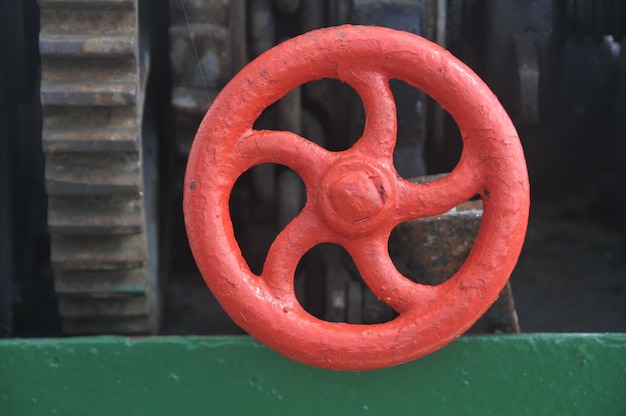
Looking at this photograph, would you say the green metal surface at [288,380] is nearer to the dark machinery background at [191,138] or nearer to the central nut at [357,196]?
the dark machinery background at [191,138]

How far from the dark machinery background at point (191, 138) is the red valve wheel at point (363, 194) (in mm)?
257

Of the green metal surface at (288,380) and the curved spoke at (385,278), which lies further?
the green metal surface at (288,380)

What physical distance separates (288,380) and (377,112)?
49 cm

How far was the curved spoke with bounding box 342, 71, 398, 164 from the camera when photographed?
1268 mm

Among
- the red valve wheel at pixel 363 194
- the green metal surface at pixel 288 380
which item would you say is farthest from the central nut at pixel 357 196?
the green metal surface at pixel 288 380

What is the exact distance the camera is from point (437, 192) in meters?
1.28

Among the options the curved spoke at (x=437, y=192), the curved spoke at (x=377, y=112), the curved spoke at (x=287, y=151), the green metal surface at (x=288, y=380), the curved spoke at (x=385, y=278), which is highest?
the curved spoke at (x=377, y=112)

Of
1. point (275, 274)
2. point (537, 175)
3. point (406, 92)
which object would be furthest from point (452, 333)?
point (537, 175)

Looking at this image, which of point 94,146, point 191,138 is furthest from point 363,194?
point 191,138

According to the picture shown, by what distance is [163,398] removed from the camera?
1458 mm

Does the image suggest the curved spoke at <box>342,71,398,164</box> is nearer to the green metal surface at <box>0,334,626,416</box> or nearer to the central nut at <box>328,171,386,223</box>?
the central nut at <box>328,171,386,223</box>

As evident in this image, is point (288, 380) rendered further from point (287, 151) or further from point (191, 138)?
point (191, 138)

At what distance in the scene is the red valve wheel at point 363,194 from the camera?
4.09 feet

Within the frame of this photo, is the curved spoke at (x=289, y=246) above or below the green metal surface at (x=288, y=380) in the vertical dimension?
above
